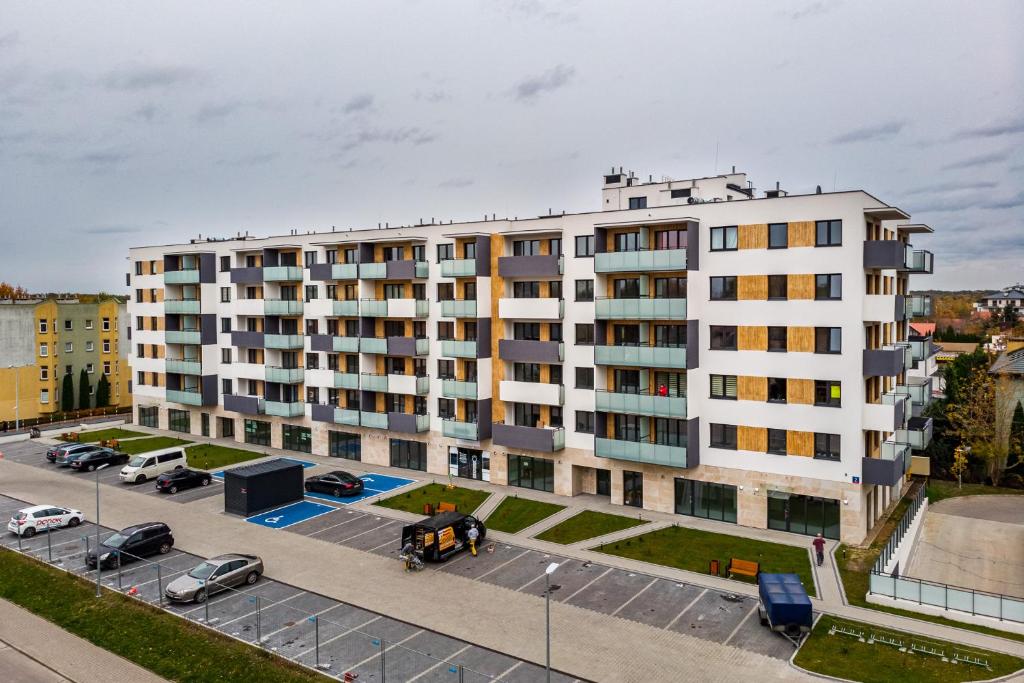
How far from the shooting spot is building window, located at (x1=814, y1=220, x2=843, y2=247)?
120 ft

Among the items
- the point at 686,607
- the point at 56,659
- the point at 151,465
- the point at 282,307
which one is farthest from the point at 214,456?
the point at 686,607

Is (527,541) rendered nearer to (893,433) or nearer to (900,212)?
(893,433)

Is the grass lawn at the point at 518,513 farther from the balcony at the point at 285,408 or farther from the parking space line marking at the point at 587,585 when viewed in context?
the balcony at the point at 285,408

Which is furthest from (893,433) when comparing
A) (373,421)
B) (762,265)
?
(373,421)

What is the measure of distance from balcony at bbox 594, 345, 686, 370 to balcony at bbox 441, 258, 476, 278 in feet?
34.4

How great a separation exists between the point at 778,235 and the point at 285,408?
39.7 meters

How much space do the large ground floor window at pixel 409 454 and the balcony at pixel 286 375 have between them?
Answer: 1020 cm

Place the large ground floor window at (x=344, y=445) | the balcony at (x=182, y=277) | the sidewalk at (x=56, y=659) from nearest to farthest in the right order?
1. the sidewalk at (x=56, y=659)
2. the large ground floor window at (x=344, y=445)
3. the balcony at (x=182, y=277)

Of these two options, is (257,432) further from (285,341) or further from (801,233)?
(801,233)

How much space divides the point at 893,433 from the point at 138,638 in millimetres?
37134

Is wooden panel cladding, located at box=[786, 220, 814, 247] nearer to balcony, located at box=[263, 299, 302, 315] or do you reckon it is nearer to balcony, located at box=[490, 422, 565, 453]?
balcony, located at box=[490, 422, 565, 453]

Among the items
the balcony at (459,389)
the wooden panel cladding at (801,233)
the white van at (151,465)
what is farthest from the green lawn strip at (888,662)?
the white van at (151,465)

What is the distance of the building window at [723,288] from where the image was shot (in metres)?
39.7

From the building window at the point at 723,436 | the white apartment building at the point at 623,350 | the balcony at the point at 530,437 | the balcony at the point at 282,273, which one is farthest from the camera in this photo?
the balcony at the point at 282,273
